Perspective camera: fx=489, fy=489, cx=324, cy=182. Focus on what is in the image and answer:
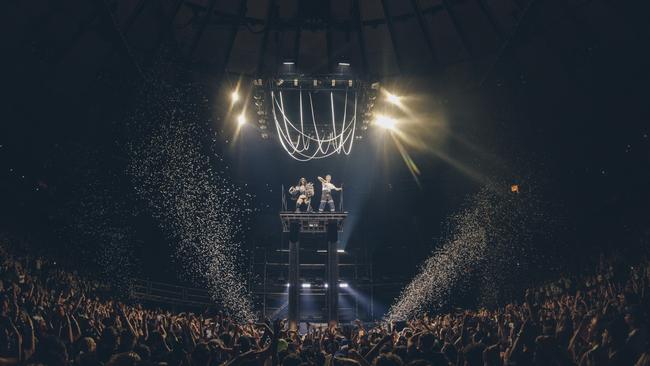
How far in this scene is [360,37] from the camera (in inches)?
474

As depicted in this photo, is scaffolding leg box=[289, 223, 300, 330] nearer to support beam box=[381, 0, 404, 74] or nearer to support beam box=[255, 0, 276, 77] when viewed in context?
support beam box=[255, 0, 276, 77]

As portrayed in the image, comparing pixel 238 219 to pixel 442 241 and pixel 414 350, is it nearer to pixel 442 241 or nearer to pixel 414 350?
pixel 442 241

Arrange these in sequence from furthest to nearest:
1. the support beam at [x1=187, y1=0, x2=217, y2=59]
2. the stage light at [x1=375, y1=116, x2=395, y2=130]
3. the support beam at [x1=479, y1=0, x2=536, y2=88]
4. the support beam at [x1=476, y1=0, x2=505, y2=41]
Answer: the stage light at [x1=375, y1=116, x2=395, y2=130] < the support beam at [x1=187, y1=0, x2=217, y2=59] < the support beam at [x1=476, y1=0, x2=505, y2=41] < the support beam at [x1=479, y1=0, x2=536, y2=88]

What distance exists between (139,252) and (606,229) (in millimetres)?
12679

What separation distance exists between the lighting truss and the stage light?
837 millimetres

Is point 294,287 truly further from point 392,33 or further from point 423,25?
point 423,25

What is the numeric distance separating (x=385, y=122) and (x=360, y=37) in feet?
16.0

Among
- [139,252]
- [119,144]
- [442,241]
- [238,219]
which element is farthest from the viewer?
[238,219]

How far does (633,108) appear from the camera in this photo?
30.7 feet

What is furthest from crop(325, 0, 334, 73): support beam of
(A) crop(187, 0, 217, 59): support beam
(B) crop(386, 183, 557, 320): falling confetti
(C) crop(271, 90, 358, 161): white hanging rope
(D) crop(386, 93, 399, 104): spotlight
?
(B) crop(386, 183, 557, 320): falling confetti

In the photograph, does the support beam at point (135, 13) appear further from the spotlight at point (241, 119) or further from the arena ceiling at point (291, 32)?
the spotlight at point (241, 119)

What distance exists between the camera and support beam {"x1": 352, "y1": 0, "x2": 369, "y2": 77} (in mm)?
11570

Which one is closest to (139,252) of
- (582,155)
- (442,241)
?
(442,241)

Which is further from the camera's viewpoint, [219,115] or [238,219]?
[238,219]
